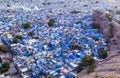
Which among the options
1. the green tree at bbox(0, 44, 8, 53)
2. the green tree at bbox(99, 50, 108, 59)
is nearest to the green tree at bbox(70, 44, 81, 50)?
the green tree at bbox(99, 50, 108, 59)

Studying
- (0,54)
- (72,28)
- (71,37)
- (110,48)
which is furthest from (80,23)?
(0,54)

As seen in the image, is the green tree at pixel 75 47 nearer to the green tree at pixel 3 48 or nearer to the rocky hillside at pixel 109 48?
the rocky hillside at pixel 109 48

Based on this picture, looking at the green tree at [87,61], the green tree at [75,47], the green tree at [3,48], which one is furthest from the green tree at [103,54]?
the green tree at [3,48]

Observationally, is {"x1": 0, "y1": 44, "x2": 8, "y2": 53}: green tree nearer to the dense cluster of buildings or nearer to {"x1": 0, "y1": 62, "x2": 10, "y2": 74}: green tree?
the dense cluster of buildings

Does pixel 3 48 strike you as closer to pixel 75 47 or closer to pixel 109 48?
pixel 75 47

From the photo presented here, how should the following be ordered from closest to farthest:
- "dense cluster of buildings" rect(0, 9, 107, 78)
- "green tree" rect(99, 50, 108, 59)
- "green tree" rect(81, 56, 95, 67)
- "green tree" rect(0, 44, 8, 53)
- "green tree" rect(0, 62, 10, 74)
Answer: "dense cluster of buildings" rect(0, 9, 107, 78) → "green tree" rect(81, 56, 95, 67) → "green tree" rect(0, 62, 10, 74) → "green tree" rect(99, 50, 108, 59) → "green tree" rect(0, 44, 8, 53)

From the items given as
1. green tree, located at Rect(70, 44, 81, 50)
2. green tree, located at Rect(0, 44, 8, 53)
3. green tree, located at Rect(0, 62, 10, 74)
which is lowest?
green tree, located at Rect(0, 62, 10, 74)

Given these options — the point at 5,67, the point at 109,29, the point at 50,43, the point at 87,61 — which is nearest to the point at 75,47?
the point at 50,43

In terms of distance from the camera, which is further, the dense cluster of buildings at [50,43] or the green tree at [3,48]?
A: the green tree at [3,48]
